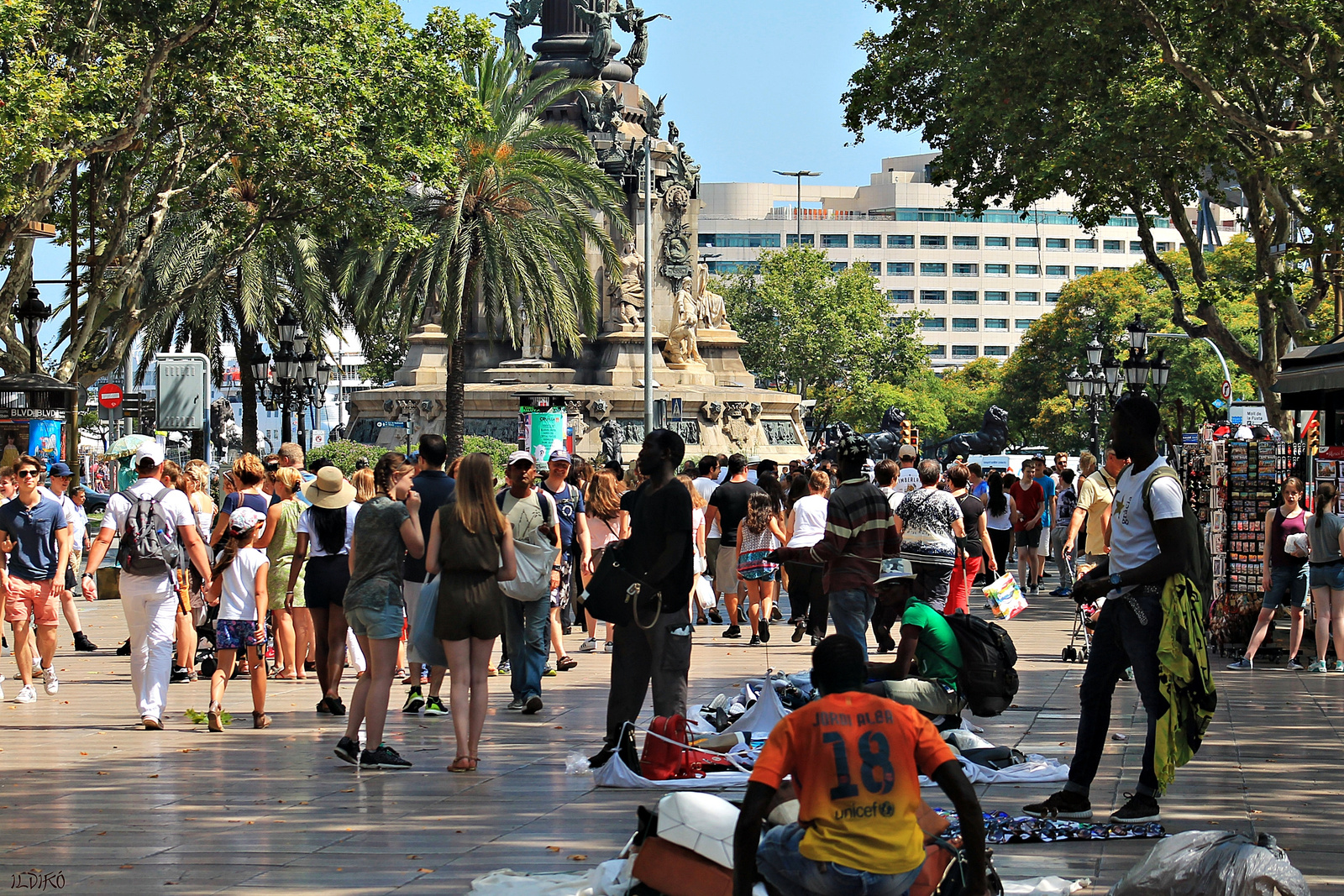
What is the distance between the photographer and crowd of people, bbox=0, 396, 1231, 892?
704cm

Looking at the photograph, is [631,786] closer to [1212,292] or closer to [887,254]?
[1212,292]

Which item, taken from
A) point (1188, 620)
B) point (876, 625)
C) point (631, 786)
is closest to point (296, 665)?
point (876, 625)

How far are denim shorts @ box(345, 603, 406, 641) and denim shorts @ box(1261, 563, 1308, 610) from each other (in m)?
7.61

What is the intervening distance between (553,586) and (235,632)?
2600 mm

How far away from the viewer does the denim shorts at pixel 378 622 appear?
8930 millimetres

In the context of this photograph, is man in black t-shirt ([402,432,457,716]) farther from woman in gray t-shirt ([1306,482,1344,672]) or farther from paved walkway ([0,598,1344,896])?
woman in gray t-shirt ([1306,482,1344,672])

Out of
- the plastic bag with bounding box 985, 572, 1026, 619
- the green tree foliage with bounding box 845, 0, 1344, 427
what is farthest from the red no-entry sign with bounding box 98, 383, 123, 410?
the plastic bag with bounding box 985, 572, 1026, 619

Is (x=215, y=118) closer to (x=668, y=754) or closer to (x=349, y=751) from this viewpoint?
(x=349, y=751)

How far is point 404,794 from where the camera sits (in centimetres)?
798

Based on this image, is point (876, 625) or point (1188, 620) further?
point (876, 625)

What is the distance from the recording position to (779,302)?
3088 inches

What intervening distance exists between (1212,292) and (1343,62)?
6193mm

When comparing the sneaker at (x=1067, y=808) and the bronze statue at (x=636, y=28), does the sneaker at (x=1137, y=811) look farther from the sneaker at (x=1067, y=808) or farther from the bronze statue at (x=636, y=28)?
the bronze statue at (x=636, y=28)

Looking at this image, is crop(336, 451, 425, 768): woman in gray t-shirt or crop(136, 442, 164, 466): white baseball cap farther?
crop(136, 442, 164, 466): white baseball cap
